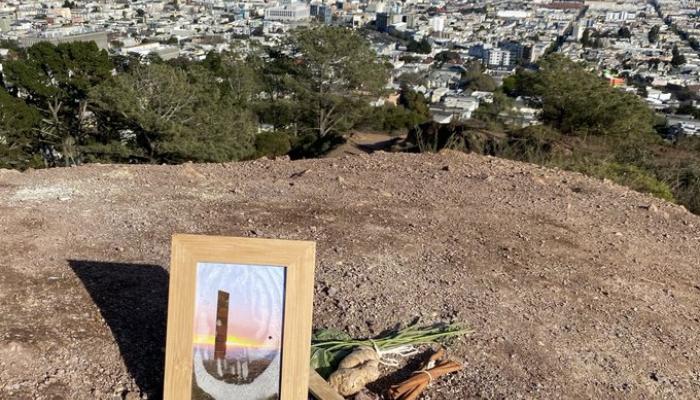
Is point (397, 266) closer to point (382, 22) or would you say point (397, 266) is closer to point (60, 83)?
point (60, 83)

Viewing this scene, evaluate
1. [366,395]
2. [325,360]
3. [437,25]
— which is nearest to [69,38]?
[437,25]

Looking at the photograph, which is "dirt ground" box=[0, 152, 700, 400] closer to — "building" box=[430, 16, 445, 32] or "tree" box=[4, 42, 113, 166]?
"tree" box=[4, 42, 113, 166]

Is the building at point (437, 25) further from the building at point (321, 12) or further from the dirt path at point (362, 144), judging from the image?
the dirt path at point (362, 144)

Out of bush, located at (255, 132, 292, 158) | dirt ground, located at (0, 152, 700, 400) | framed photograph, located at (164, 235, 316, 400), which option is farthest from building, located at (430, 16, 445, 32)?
framed photograph, located at (164, 235, 316, 400)

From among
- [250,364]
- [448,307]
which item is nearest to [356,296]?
[448,307]

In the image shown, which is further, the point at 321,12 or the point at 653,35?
the point at 321,12

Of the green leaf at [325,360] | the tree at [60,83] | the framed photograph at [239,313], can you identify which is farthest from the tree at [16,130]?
the framed photograph at [239,313]
